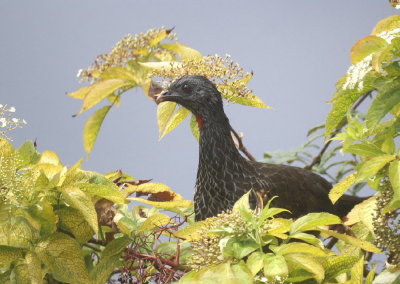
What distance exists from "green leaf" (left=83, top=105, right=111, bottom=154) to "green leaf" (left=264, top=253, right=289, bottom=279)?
1.96ft

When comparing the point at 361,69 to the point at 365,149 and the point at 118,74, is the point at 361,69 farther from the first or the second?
the point at 118,74

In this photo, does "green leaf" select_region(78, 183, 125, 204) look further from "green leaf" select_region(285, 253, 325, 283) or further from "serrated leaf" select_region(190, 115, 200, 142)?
"serrated leaf" select_region(190, 115, 200, 142)

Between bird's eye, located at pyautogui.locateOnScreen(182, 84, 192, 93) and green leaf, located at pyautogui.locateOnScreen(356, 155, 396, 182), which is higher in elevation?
bird's eye, located at pyautogui.locateOnScreen(182, 84, 192, 93)

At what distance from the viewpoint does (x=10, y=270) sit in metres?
0.85

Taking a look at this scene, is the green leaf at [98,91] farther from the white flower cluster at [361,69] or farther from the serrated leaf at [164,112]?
the white flower cluster at [361,69]

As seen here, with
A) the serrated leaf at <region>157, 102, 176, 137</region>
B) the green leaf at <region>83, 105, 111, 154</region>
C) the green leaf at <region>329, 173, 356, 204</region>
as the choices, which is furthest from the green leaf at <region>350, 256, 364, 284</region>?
the green leaf at <region>83, 105, 111, 154</region>

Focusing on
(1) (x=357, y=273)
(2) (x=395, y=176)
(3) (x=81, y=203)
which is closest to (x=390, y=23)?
(2) (x=395, y=176)

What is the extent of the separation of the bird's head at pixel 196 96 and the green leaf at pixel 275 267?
1.73 feet

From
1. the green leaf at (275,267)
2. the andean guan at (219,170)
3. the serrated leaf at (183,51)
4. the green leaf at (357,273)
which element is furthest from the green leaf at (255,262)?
the serrated leaf at (183,51)

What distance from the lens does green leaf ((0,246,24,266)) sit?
0.81m

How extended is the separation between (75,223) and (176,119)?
16.9 inches

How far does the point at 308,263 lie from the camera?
0.71 metres

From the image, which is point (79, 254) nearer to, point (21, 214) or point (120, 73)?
point (21, 214)

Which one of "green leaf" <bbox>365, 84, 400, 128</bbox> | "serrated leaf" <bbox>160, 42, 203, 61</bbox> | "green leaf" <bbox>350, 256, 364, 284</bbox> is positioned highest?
"serrated leaf" <bbox>160, 42, 203, 61</bbox>
